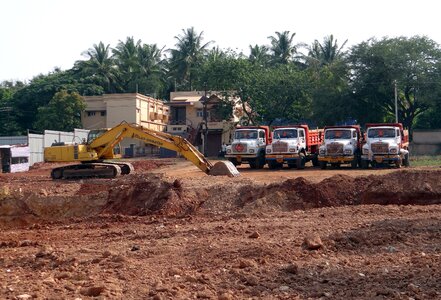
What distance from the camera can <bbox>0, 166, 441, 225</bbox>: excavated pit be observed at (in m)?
19.4

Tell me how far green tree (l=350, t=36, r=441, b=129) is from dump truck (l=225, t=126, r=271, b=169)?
17291 mm

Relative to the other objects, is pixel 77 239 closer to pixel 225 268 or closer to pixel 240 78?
pixel 225 268

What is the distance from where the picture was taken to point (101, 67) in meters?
Answer: 72.5

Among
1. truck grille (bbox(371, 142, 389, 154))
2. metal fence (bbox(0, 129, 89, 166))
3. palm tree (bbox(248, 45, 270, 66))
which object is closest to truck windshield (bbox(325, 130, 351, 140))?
truck grille (bbox(371, 142, 389, 154))

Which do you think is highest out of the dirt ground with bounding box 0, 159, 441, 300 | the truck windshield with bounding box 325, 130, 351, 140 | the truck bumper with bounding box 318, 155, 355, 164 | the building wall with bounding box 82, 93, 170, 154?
the building wall with bounding box 82, 93, 170, 154

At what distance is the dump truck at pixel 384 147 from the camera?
31484 millimetres

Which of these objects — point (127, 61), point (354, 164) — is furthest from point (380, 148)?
point (127, 61)

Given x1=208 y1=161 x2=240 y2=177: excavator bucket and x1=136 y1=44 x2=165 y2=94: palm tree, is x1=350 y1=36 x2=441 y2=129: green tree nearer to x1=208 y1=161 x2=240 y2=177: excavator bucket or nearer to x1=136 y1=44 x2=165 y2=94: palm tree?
x1=208 y1=161 x2=240 y2=177: excavator bucket

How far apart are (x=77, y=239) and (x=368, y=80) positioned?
39556mm

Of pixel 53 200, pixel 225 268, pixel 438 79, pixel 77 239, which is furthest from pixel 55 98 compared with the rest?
pixel 225 268

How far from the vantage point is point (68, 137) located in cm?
5288

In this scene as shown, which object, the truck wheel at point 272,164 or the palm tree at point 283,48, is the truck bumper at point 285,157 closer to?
the truck wheel at point 272,164

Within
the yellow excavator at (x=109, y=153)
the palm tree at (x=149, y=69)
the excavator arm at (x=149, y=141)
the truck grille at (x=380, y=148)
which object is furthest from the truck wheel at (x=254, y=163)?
the palm tree at (x=149, y=69)

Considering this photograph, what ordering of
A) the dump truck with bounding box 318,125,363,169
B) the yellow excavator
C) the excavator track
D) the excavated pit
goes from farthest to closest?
the dump truck with bounding box 318,125,363,169
the excavator track
the yellow excavator
the excavated pit
